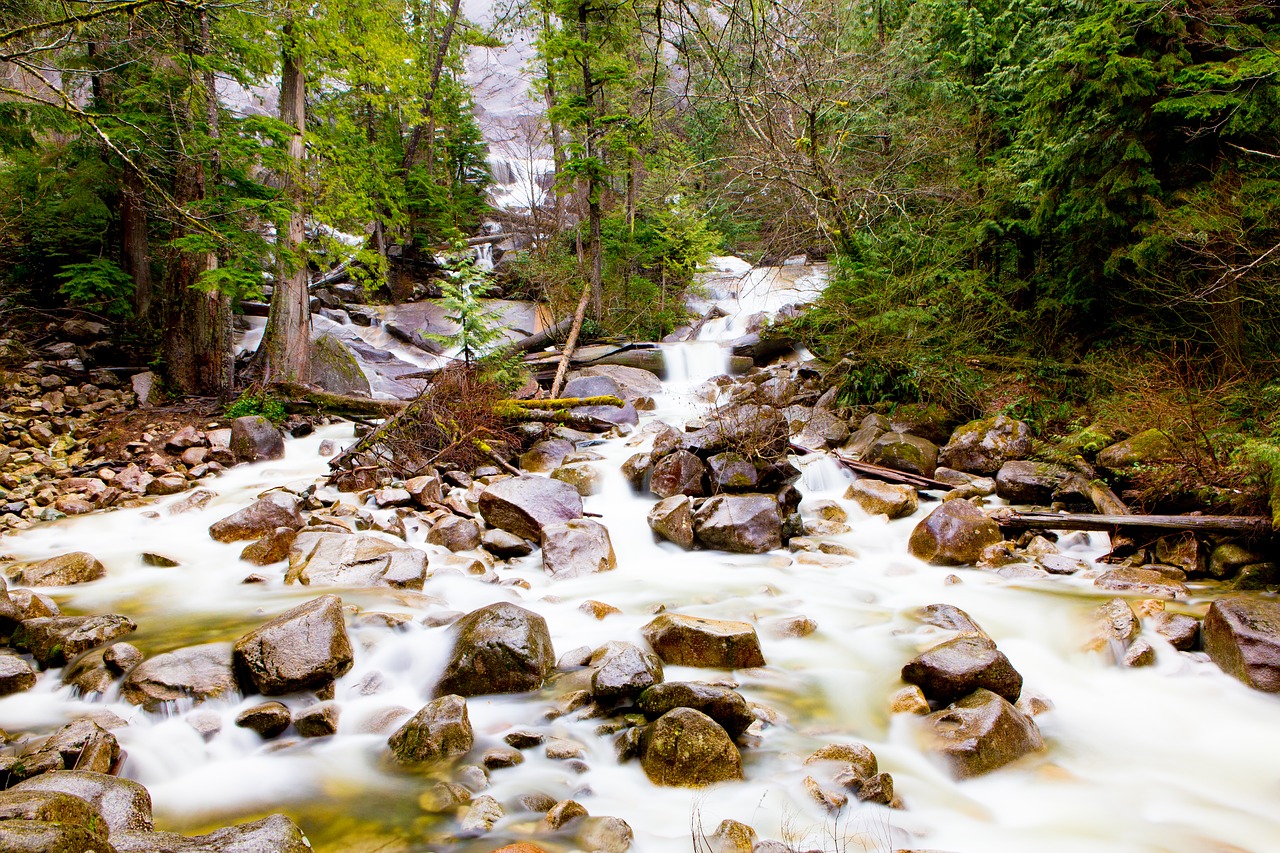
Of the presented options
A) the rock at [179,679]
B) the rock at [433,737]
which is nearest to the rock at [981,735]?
the rock at [433,737]

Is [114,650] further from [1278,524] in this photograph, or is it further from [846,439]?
[846,439]

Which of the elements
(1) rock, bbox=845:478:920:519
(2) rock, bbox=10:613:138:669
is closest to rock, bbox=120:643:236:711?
(2) rock, bbox=10:613:138:669

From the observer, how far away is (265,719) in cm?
339

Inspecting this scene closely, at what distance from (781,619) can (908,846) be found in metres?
2.38

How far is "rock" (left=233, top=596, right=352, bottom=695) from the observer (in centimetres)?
358

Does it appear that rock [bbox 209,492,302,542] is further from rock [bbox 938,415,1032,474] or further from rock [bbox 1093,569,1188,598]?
rock [bbox 938,415,1032,474]

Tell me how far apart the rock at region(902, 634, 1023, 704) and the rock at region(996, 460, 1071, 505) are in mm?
4005

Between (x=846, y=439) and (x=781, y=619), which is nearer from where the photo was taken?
(x=781, y=619)

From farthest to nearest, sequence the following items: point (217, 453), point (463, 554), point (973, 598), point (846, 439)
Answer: point (846, 439)
point (217, 453)
point (463, 554)
point (973, 598)

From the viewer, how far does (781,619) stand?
5.11m

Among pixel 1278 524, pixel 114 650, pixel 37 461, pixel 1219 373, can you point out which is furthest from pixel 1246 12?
pixel 37 461

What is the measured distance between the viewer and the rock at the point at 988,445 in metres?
8.04

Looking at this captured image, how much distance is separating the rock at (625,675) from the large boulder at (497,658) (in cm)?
42

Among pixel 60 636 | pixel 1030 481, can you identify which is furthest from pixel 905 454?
pixel 60 636
